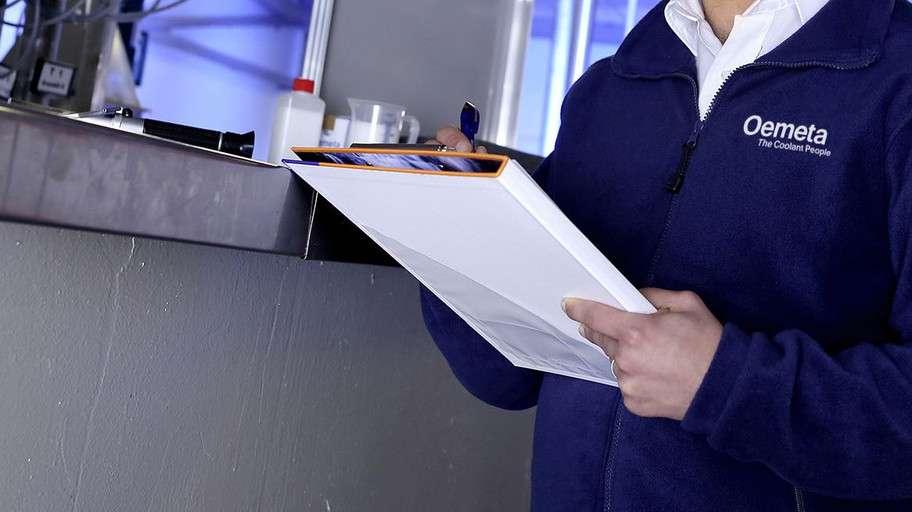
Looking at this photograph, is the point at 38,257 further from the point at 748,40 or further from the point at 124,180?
the point at 748,40

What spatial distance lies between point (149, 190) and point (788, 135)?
0.58 meters

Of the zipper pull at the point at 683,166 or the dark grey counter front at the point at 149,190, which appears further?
the zipper pull at the point at 683,166

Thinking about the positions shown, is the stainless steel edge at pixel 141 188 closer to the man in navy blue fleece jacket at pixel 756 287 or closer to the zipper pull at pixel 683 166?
the man in navy blue fleece jacket at pixel 756 287

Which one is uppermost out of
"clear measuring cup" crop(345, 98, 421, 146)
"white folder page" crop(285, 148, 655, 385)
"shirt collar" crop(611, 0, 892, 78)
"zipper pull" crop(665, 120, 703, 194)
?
"shirt collar" crop(611, 0, 892, 78)

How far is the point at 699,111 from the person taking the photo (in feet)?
3.02

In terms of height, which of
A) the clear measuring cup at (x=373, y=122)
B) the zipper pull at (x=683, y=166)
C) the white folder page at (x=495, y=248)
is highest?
the clear measuring cup at (x=373, y=122)

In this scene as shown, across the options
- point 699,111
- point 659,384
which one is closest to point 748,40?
point 699,111

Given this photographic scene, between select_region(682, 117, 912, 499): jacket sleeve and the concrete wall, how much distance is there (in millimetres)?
613

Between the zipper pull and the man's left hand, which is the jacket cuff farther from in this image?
the zipper pull

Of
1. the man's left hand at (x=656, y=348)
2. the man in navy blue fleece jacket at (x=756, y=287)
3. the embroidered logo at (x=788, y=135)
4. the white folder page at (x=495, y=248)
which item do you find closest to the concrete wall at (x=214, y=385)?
the white folder page at (x=495, y=248)

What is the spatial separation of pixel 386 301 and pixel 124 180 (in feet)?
2.55

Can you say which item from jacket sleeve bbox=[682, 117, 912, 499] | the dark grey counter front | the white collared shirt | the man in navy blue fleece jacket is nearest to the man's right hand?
the man in navy blue fleece jacket

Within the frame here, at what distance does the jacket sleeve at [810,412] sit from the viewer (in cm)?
71

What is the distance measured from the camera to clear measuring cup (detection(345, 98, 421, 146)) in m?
1.32
